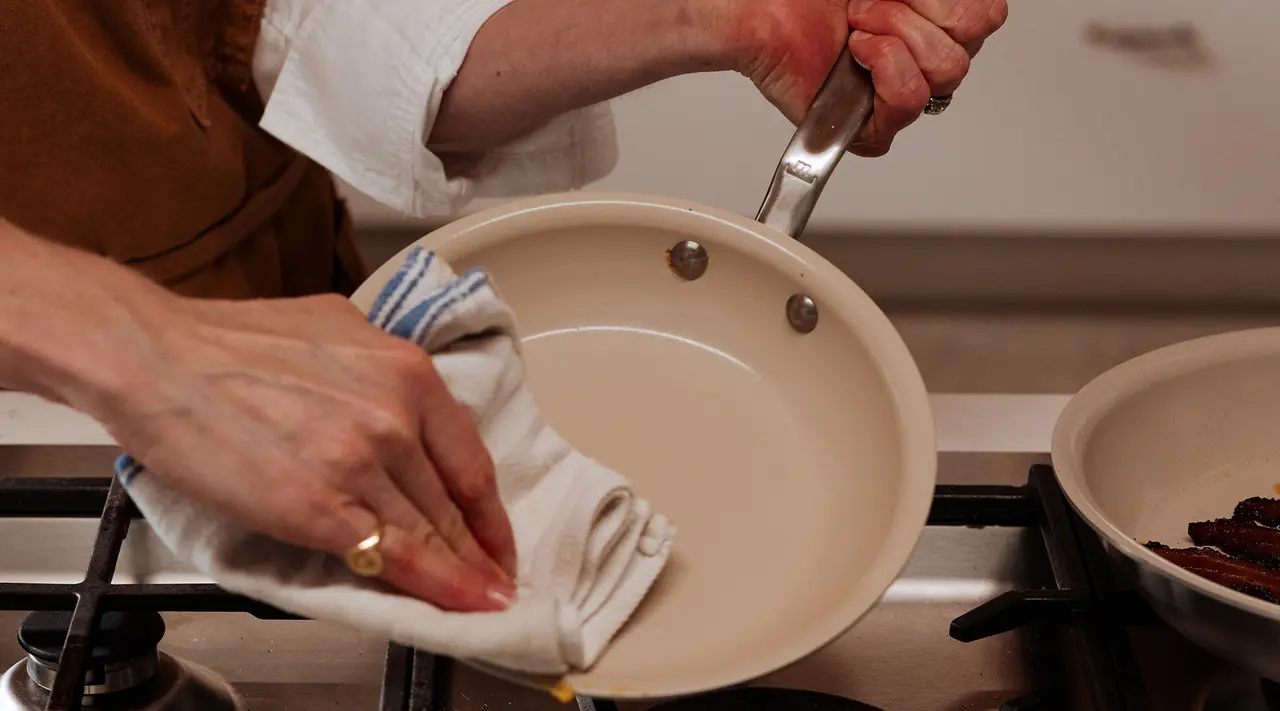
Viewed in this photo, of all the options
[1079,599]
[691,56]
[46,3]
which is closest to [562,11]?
[691,56]

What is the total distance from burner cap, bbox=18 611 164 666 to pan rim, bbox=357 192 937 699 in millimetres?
164

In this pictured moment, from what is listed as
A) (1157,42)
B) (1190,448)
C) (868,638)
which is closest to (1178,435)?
(1190,448)

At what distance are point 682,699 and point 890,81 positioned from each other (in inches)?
10.7

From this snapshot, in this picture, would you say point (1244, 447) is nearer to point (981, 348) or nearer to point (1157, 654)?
point (1157, 654)

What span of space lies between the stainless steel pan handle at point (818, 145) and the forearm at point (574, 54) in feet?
0.21

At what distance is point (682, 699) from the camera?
1.50 feet

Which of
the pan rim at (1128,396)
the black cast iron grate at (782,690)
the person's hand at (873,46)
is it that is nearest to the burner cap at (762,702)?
the black cast iron grate at (782,690)

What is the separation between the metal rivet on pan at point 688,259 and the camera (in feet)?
1.66

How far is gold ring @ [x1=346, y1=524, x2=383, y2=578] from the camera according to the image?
34 centimetres

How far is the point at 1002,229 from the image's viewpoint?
2.22ft

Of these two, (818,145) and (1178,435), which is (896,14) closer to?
(818,145)

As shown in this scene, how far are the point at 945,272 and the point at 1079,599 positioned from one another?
29 cm

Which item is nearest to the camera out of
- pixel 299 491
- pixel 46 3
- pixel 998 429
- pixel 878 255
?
pixel 299 491

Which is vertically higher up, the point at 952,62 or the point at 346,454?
the point at 952,62
